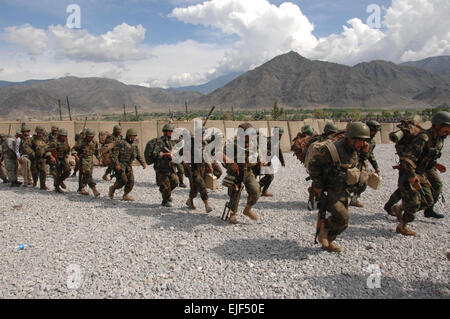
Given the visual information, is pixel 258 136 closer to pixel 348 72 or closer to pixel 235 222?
pixel 235 222

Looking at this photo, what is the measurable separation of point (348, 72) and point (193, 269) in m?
181

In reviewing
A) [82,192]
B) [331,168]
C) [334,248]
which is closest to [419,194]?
[334,248]

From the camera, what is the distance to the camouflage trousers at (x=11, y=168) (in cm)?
967

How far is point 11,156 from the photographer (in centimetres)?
965

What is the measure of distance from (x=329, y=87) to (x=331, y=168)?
532 feet

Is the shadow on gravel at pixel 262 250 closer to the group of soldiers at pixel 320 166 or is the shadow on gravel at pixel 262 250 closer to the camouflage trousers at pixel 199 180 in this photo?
the group of soldiers at pixel 320 166

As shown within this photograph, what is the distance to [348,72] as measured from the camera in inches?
6511

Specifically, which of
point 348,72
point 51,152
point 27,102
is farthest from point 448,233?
point 348,72

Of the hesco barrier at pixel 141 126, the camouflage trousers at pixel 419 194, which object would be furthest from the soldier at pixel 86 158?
the camouflage trousers at pixel 419 194

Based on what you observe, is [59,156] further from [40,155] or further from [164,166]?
[164,166]

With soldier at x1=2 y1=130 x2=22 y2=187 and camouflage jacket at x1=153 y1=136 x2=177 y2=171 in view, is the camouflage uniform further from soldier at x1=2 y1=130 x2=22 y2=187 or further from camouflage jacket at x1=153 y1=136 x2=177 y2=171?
soldier at x1=2 y1=130 x2=22 y2=187
